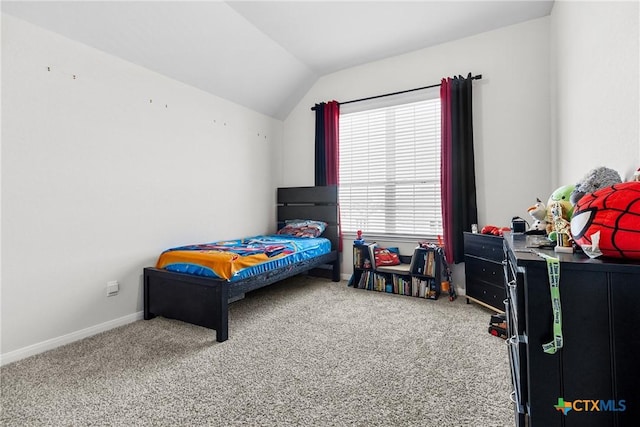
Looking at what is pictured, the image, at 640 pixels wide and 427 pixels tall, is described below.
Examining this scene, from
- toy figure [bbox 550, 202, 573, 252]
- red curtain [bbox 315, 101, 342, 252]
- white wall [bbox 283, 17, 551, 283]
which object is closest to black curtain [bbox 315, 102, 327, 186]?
red curtain [bbox 315, 101, 342, 252]

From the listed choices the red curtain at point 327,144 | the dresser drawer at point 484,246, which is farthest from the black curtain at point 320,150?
the dresser drawer at point 484,246

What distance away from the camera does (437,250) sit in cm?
330

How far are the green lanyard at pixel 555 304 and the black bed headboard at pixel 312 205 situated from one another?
333 centimetres

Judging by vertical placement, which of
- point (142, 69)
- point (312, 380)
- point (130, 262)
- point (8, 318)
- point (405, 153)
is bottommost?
point (312, 380)

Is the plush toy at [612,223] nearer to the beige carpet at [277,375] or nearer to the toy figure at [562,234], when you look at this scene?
the toy figure at [562,234]

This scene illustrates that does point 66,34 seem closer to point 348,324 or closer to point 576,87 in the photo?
point 348,324

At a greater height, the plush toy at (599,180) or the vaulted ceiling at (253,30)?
the vaulted ceiling at (253,30)

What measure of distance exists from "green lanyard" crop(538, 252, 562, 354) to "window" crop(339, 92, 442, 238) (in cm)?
291

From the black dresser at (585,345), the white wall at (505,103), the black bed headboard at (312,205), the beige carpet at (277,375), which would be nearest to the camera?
the black dresser at (585,345)

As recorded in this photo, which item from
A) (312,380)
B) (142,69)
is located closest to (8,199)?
(142,69)

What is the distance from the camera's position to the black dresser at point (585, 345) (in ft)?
2.57

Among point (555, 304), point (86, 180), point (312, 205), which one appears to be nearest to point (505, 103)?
point (312, 205)

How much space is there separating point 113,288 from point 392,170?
10.6ft

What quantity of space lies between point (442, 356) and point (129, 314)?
104 inches
